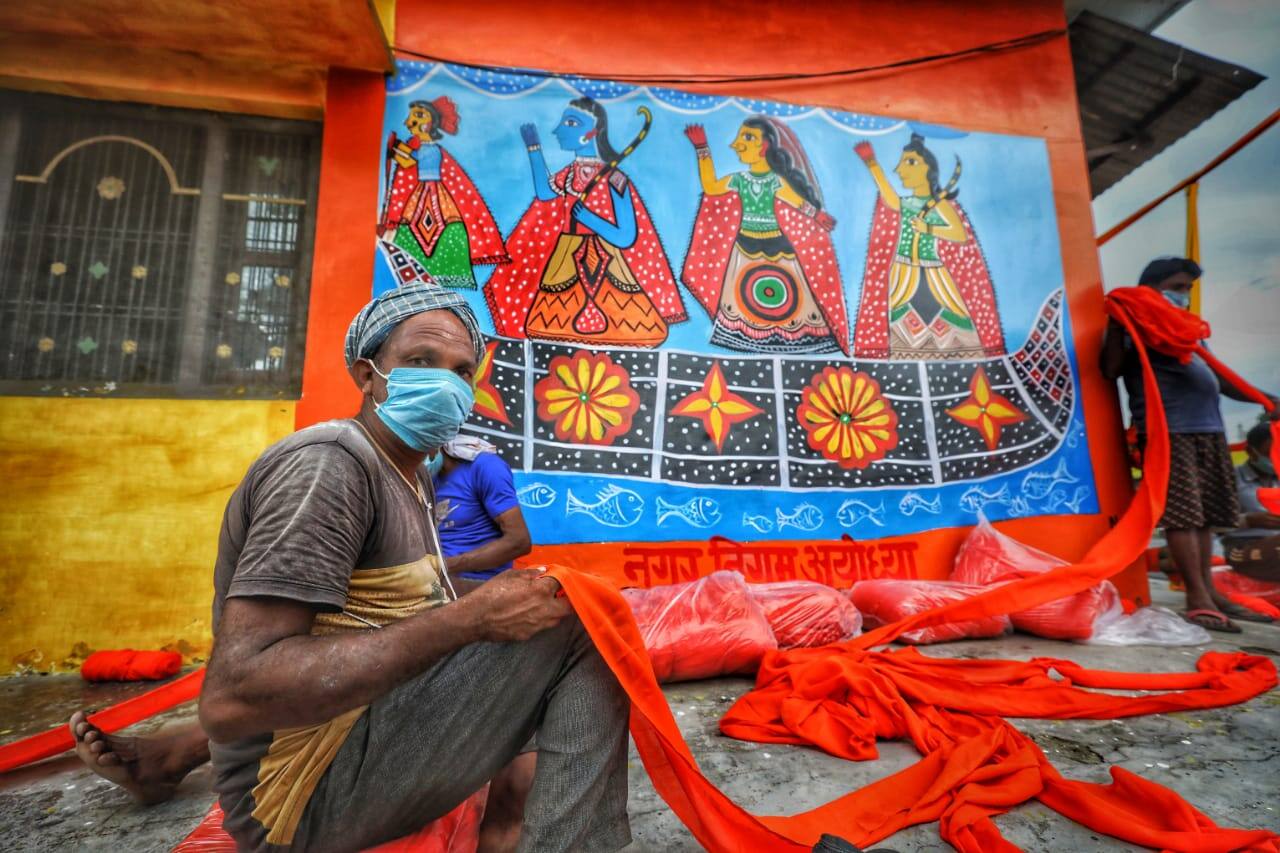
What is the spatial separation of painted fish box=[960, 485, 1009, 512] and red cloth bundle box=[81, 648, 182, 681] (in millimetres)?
4499

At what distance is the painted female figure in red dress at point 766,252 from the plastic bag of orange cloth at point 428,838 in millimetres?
2942

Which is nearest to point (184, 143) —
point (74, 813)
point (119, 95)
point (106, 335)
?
point (119, 95)

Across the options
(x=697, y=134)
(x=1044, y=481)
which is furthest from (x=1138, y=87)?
(x=697, y=134)

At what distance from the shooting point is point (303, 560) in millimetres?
884

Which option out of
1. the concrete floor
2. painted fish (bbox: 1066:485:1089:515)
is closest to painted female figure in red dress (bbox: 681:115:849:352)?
painted fish (bbox: 1066:485:1089:515)

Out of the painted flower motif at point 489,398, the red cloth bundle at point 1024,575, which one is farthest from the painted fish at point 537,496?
the red cloth bundle at point 1024,575

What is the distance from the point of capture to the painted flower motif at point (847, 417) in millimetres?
3771

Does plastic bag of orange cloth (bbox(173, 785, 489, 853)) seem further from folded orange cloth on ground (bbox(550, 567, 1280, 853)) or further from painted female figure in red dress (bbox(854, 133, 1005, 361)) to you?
painted female figure in red dress (bbox(854, 133, 1005, 361))

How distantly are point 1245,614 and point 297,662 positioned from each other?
5008mm

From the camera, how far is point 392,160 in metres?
3.43

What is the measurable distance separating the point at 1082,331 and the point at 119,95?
20.8ft

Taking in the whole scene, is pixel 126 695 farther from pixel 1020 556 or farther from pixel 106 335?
pixel 1020 556

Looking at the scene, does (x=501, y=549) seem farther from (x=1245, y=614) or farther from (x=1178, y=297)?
(x=1178, y=297)

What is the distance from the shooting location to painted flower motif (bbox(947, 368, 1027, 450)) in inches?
158
